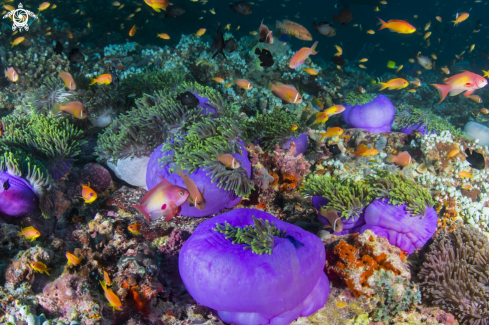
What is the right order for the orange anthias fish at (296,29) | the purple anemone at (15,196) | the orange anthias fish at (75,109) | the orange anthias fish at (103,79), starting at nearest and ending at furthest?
the purple anemone at (15,196) < the orange anthias fish at (75,109) < the orange anthias fish at (103,79) < the orange anthias fish at (296,29)

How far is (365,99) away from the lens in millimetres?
6402

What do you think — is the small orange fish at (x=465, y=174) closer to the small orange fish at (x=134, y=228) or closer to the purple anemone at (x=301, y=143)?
the purple anemone at (x=301, y=143)

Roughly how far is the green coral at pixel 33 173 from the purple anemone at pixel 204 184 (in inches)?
44.3

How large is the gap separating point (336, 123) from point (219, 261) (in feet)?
22.0

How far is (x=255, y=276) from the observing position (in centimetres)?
208

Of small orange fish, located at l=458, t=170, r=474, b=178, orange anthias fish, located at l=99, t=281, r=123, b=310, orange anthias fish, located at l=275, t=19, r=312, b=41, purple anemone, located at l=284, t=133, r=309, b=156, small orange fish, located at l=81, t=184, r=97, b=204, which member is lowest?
small orange fish, located at l=458, t=170, r=474, b=178

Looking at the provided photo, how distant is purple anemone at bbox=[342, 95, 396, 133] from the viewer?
630 centimetres

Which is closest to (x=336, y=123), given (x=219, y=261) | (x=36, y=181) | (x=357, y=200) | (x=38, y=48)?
(x=357, y=200)

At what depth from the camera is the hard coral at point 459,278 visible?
277cm

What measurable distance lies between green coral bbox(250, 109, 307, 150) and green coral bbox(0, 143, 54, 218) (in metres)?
2.75

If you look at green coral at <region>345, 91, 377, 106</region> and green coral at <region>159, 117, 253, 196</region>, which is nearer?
green coral at <region>159, 117, 253, 196</region>

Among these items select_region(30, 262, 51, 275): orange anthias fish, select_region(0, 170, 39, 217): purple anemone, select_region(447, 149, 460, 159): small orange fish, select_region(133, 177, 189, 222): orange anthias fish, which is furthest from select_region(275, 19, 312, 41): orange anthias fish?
select_region(30, 262, 51, 275): orange anthias fish
